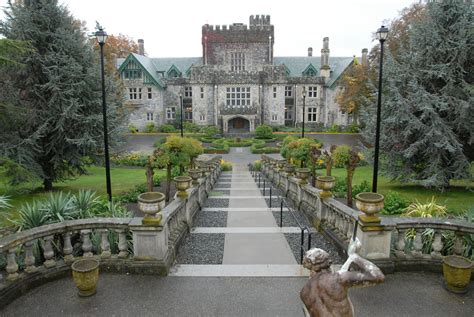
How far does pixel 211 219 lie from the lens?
35.9 feet

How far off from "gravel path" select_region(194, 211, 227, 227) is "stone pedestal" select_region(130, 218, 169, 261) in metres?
3.98

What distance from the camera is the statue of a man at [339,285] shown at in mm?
3047

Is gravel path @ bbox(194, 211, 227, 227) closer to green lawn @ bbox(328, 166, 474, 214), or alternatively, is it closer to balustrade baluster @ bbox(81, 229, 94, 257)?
balustrade baluster @ bbox(81, 229, 94, 257)

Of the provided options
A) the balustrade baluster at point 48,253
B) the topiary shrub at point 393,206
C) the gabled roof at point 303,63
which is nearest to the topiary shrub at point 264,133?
the gabled roof at point 303,63

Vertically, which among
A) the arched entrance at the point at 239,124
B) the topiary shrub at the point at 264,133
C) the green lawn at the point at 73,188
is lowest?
the green lawn at the point at 73,188

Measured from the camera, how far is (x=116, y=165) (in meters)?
29.2

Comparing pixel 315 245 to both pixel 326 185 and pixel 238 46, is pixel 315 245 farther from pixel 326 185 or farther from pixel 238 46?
pixel 238 46

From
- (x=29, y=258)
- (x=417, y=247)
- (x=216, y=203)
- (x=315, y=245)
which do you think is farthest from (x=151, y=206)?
(x=216, y=203)

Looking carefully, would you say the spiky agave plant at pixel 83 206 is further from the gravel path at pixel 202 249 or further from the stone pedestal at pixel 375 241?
the stone pedestal at pixel 375 241

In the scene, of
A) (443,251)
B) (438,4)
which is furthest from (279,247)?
(438,4)

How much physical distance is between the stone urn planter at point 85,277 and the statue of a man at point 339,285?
148 inches

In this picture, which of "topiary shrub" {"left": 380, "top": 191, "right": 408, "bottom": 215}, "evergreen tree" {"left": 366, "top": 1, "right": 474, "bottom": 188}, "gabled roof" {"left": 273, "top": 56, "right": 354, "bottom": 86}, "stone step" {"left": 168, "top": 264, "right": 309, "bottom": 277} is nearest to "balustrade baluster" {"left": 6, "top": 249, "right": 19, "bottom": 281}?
"stone step" {"left": 168, "top": 264, "right": 309, "bottom": 277}

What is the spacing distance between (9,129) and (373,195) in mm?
14370

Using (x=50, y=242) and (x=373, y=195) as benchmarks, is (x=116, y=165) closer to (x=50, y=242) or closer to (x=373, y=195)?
(x=50, y=242)
